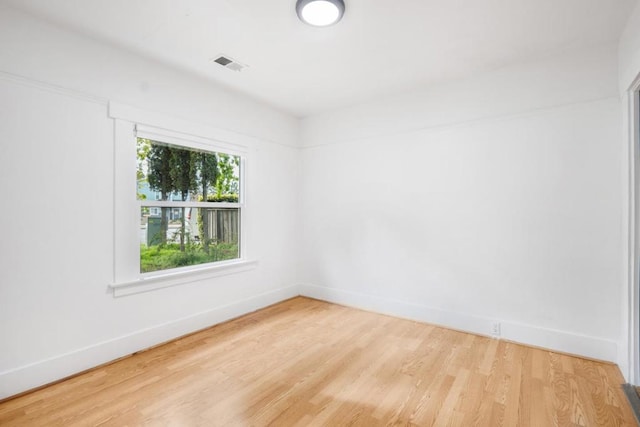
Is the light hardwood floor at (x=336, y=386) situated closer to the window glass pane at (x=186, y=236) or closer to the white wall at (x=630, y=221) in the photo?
the white wall at (x=630, y=221)

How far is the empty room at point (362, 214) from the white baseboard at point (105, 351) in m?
0.02

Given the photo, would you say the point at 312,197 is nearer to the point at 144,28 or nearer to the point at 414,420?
the point at 144,28

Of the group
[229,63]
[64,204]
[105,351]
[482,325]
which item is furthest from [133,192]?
[482,325]

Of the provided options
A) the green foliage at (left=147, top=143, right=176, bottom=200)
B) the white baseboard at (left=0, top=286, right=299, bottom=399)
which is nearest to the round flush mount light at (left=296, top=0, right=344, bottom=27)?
the green foliage at (left=147, top=143, right=176, bottom=200)

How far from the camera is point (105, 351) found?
2533 mm

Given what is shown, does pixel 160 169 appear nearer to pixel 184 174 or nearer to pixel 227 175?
pixel 184 174

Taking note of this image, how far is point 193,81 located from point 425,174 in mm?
2692

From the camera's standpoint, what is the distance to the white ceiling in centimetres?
211

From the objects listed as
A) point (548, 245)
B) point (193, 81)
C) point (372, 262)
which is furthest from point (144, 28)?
point (548, 245)

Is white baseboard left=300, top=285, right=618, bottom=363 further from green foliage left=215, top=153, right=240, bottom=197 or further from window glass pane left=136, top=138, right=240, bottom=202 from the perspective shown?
window glass pane left=136, top=138, right=240, bottom=202

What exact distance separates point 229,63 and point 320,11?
117 centimetres

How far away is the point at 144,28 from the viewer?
2352 mm

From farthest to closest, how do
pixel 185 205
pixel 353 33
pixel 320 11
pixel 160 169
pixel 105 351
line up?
pixel 185 205, pixel 160 169, pixel 105 351, pixel 353 33, pixel 320 11

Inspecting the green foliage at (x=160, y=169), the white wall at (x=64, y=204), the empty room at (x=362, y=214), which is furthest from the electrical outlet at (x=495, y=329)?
the green foliage at (x=160, y=169)
